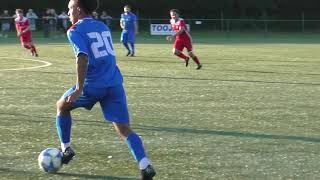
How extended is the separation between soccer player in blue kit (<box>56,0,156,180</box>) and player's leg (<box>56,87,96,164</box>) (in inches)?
1.3

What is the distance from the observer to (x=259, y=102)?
12.5 metres

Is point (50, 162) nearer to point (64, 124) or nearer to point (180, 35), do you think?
point (64, 124)

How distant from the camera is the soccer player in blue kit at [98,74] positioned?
20.5 feet

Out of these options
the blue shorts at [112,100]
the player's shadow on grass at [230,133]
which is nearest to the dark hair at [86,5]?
the blue shorts at [112,100]

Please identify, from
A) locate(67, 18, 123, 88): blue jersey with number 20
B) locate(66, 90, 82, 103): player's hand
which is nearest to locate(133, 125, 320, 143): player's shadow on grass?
locate(67, 18, 123, 88): blue jersey with number 20

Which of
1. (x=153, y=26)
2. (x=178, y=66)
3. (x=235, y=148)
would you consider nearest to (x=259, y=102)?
(x=235, y=148)

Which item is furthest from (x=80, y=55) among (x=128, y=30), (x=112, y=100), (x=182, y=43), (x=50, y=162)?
(x=128, y=30)

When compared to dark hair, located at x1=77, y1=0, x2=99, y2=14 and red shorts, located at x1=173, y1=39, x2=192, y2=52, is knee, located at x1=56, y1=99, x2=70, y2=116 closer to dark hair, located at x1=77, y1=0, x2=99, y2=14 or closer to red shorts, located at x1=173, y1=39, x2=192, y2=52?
dark hair, located at x1=77, y1=0, x2=99, y2=14

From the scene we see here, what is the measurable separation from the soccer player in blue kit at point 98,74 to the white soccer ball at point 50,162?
655mm

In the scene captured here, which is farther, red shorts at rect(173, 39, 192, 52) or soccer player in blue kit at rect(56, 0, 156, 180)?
red shorts at rect(173, 39, 192, 52)

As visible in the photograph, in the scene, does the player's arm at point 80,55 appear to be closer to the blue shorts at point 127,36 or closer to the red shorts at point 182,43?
the red shorts at point 182,43

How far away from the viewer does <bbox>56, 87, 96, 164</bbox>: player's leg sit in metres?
6.60

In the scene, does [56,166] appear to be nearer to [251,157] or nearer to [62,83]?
[251,157]

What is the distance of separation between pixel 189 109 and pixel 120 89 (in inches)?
200
